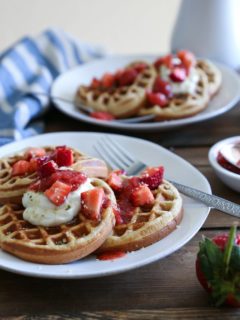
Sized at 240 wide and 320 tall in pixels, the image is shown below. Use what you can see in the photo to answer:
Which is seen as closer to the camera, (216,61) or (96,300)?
(96,300)

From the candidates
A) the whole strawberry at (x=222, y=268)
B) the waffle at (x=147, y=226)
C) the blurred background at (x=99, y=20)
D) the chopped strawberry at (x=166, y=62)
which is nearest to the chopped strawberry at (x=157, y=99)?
the chopped strawberry at (x=166, y=62)

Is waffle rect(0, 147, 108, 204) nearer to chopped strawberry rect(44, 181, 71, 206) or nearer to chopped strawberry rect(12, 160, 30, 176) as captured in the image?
chopped strawberry rect(12, 160, 30, 176)

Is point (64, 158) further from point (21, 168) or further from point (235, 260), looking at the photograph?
point (235, 260)

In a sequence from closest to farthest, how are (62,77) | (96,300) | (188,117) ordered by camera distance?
1. (96,300)
2. (188,117)
3. (62,77)

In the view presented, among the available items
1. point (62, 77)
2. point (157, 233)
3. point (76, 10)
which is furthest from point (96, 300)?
point (76, 10)

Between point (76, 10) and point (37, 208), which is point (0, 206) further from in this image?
point (76, 10)

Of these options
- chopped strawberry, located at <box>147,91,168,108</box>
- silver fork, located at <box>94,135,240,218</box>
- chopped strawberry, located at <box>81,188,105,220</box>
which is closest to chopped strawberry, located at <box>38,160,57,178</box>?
chopped strawberry, located at <box>81,188,105,220</box>

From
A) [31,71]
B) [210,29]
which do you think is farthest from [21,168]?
[210,29]

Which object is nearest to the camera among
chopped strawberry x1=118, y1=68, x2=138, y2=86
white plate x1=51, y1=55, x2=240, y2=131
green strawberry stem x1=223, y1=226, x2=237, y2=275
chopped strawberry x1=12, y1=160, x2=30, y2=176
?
green strawberry stem x1=223, y1=226, x2=237, y2=275
